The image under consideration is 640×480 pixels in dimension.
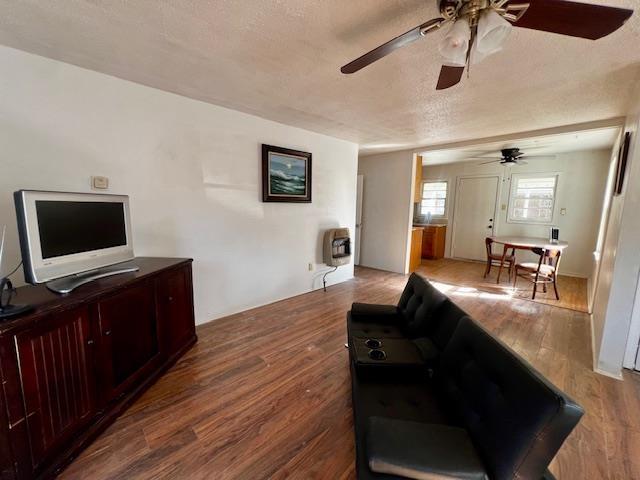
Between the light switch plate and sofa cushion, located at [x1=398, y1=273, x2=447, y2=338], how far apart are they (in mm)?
2649

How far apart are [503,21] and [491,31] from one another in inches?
2.3

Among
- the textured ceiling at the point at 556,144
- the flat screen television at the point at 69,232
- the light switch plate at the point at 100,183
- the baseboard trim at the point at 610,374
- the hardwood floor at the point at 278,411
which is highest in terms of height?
the textured ceiling at the point at 556,144

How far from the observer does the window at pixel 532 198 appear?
5.43m

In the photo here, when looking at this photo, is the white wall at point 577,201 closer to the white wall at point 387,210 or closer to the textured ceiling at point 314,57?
the textured ceiling at point 314,57

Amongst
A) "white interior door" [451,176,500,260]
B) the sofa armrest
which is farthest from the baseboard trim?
"white interior door" [451,176,500,260]

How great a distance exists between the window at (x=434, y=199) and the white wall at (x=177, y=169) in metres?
3.96

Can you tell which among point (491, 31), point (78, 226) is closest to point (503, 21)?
point (491, 31)

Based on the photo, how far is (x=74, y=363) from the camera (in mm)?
1433

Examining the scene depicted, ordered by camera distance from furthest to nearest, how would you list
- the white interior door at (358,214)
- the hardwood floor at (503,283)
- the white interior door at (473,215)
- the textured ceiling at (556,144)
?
the white interior door at (473,215) < the white interior door at (358,214) < the hardwood floor at (503,283) < the textured ceiling at (556,144)

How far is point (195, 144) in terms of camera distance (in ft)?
8.96

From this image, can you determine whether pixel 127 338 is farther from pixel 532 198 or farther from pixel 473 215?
pixel 532 198

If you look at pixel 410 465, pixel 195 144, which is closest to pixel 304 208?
pixel 195 144

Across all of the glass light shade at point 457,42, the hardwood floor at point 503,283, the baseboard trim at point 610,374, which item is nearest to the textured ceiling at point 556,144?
the hardwood floor at point 503,283

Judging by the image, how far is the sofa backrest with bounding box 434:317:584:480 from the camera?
0.86m
